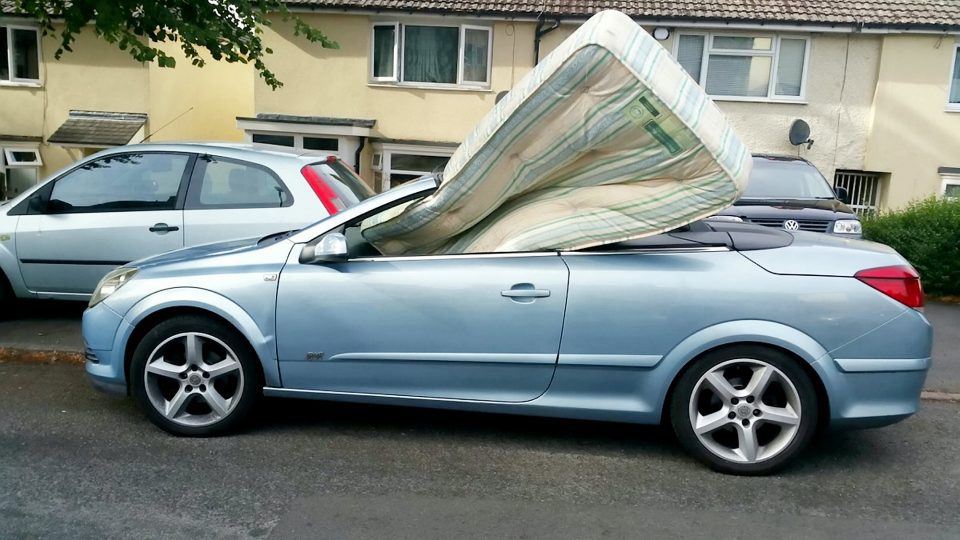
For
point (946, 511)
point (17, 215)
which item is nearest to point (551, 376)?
point (946, 511)

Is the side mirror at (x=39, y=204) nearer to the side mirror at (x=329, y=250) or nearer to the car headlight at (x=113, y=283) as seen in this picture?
the car headlight at (x=113, y=283)

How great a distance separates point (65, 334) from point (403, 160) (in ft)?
29.1

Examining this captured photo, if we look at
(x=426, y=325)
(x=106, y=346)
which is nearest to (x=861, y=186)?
(x=426, y=325)

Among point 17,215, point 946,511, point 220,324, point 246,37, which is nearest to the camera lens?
point 946,511

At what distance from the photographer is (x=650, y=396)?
3.95m

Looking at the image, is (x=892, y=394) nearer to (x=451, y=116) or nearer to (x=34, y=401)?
(x=34, y=401)

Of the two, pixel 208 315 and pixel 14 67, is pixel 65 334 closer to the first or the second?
pixel 208 315

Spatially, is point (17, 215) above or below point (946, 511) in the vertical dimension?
above

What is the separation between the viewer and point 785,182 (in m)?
9.24

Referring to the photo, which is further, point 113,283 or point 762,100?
point 762,100

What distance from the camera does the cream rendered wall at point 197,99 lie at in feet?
49.1

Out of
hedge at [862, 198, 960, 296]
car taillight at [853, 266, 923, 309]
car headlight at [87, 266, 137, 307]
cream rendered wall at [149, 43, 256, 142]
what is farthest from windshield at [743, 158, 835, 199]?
cream rendered wall at [149, 43, 256, 142]

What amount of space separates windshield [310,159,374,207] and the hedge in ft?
21.0

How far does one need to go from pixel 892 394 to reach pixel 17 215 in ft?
21.6
